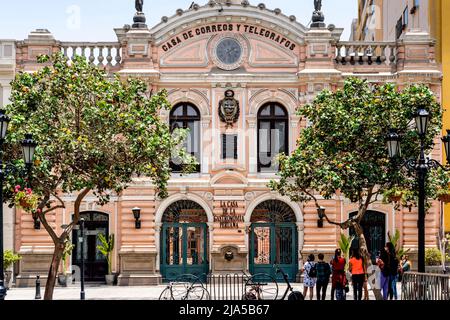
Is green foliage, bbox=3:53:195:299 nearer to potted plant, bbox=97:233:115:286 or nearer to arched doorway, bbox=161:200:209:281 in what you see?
potted plant, bbox=97:233:115:286

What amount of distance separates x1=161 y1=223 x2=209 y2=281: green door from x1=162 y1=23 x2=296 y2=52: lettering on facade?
7.08 m

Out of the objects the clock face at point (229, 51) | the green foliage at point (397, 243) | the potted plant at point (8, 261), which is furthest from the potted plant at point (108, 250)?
the green foliage at point (397, 243)

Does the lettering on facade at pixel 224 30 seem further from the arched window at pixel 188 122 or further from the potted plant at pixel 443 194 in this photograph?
the potted plant at pixel 443 194

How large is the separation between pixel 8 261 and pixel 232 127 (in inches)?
388

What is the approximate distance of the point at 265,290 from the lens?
2936 cm

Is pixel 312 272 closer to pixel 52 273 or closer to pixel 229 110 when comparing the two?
pixel 52 273

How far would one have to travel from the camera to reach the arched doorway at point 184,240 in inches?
1401

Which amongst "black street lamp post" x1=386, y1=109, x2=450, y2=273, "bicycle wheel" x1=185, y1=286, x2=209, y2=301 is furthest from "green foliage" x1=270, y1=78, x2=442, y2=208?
"bicycle wheel" x1=185, y1=286, x2=209, y2=301

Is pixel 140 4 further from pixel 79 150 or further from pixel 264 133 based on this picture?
pixel 79 150

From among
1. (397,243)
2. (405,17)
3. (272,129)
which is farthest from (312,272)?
(405,17)

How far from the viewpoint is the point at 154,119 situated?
84.8ft

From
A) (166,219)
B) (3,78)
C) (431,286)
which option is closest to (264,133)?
(166,219)

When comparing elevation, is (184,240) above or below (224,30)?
below

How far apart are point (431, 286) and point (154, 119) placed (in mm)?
11143
